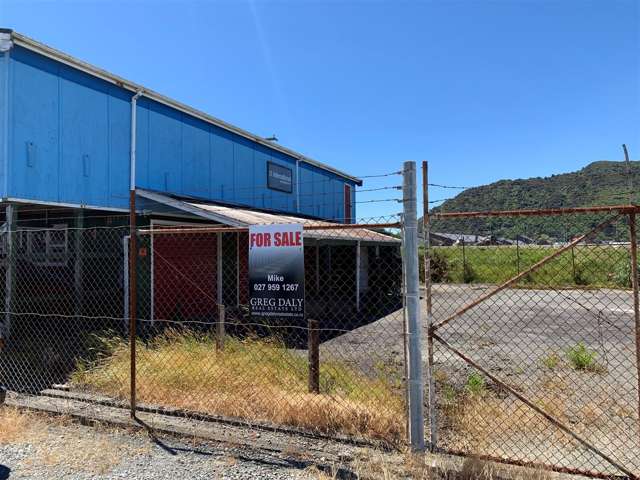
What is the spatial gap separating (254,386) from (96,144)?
25.2ft

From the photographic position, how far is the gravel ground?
145 inches

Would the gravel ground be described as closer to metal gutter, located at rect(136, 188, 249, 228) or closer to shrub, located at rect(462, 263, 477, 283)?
metal gutter, located at rect(136, 188, 249, 228)

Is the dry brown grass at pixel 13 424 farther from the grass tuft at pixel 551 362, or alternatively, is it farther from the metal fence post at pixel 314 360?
the grass tuft at pixel 551 362

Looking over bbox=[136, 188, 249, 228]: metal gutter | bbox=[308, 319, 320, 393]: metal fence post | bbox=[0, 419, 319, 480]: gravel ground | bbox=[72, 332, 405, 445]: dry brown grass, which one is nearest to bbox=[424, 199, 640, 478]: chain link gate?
bbox=[72, 332, 405, 445]: dry brown grass

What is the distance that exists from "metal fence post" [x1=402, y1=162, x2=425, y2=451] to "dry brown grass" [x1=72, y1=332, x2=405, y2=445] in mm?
444

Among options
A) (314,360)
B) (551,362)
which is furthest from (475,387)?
(551,362)

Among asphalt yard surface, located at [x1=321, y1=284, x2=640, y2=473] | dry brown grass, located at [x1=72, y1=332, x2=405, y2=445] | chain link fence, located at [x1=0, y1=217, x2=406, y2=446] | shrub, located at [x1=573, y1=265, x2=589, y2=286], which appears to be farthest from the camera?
shrub, located at [x1=573, y1=265, x2=589, y2=286]

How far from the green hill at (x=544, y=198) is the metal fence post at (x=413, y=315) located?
3098 mm

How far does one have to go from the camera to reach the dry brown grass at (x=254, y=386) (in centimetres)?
449

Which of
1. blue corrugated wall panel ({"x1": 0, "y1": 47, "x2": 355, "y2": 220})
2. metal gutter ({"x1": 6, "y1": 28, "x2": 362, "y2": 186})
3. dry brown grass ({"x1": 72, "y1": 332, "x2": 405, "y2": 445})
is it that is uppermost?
metal gutter ({"x1": 6, "y1": 28, "x2": 362, "y2": 186})

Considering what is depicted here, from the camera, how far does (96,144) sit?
10484mm

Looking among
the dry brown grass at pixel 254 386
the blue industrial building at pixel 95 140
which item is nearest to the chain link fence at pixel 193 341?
the dry brown grass at pixel 254 386

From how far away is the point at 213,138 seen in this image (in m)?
14.5

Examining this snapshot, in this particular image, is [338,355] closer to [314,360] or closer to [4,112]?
[314,360]
